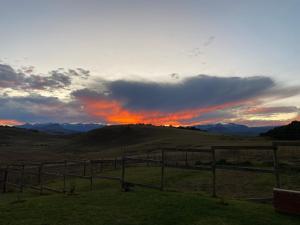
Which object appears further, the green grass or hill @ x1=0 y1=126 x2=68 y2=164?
hill @ x1=0 y1=126 x2=68 y2=164

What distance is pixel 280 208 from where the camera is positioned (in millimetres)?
11984

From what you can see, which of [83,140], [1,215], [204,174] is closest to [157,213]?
[1,215]

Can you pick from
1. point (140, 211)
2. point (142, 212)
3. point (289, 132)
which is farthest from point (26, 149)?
point (142, 212)

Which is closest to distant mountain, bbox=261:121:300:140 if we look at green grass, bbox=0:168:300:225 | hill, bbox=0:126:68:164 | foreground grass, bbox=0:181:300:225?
hill, bbox=0:126:68:164

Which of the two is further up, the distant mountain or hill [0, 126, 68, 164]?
the distant mountain

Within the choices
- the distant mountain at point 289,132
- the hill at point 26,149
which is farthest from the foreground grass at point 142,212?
the distant mountain at point 289,132

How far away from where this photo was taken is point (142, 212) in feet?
40.5

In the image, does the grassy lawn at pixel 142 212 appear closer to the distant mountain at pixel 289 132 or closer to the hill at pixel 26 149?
the hill at pixel 26 149

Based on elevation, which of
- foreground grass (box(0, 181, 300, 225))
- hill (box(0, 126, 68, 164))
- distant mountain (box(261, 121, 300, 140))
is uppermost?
distant mountain (box(261, 121, 300, 140))

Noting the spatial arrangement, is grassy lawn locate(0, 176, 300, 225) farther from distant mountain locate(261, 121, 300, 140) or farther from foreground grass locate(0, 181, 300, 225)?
distant mountain locate(261, 121, 300, 140)

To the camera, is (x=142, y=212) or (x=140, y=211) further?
(x=140, y=211)

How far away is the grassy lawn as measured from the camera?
1121cm

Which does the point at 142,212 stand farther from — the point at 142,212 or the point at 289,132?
the point at 289,132

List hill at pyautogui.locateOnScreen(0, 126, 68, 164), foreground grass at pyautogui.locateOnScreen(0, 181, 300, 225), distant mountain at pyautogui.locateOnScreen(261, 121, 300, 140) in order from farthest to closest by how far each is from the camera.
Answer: distant mountain at pyautogui.locateOnScreen(261, 121, 300, 140)
hill at pyautogui.locateOnScreen(0, 126, 68, 164)
foreground grass at pyautogui.locateOnScreen(0, 181, 300, 225)
